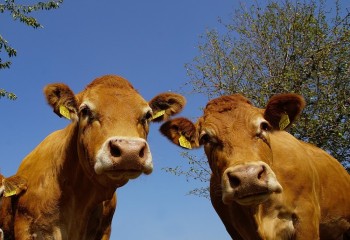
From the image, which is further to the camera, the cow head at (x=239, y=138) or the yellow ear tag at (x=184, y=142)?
the yellow ear tag at (x=184, y=142)

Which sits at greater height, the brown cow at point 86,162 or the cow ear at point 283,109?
the cow ear at point 283,109

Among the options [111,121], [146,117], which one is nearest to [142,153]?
[111,121]

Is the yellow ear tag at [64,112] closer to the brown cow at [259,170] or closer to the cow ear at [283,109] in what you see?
the brown cow at [259,170]

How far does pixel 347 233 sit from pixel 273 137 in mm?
2982

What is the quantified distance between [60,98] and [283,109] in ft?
11.3

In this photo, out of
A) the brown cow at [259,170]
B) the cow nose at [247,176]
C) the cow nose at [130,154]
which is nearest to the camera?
the cow nose at [130,154]

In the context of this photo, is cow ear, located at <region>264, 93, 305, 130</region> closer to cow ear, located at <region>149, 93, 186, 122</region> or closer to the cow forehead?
cow ear, located at <region>149, 93, 186, 122</region>

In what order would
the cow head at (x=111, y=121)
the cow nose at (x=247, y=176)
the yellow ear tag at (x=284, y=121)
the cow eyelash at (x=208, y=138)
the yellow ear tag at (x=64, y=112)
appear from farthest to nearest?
1. the yellow ear tag at (x=284, y=121)
2. the yellow ear tag at (x=64, y=112)
3. the cow eyelash at (x=208, y=138)
4. the cow nose at (x=247, y=176)
5. the cow head at (x=111, y=121)

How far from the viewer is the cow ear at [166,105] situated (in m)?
8.01

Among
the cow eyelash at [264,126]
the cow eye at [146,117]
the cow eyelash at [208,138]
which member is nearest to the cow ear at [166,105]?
the cow eyelash at [208,138]

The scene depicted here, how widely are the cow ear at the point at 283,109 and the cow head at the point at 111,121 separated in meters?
1.43

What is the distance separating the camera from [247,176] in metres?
6.07

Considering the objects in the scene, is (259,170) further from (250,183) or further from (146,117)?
(146,117)

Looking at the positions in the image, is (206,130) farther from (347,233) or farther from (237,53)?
(237,53)
